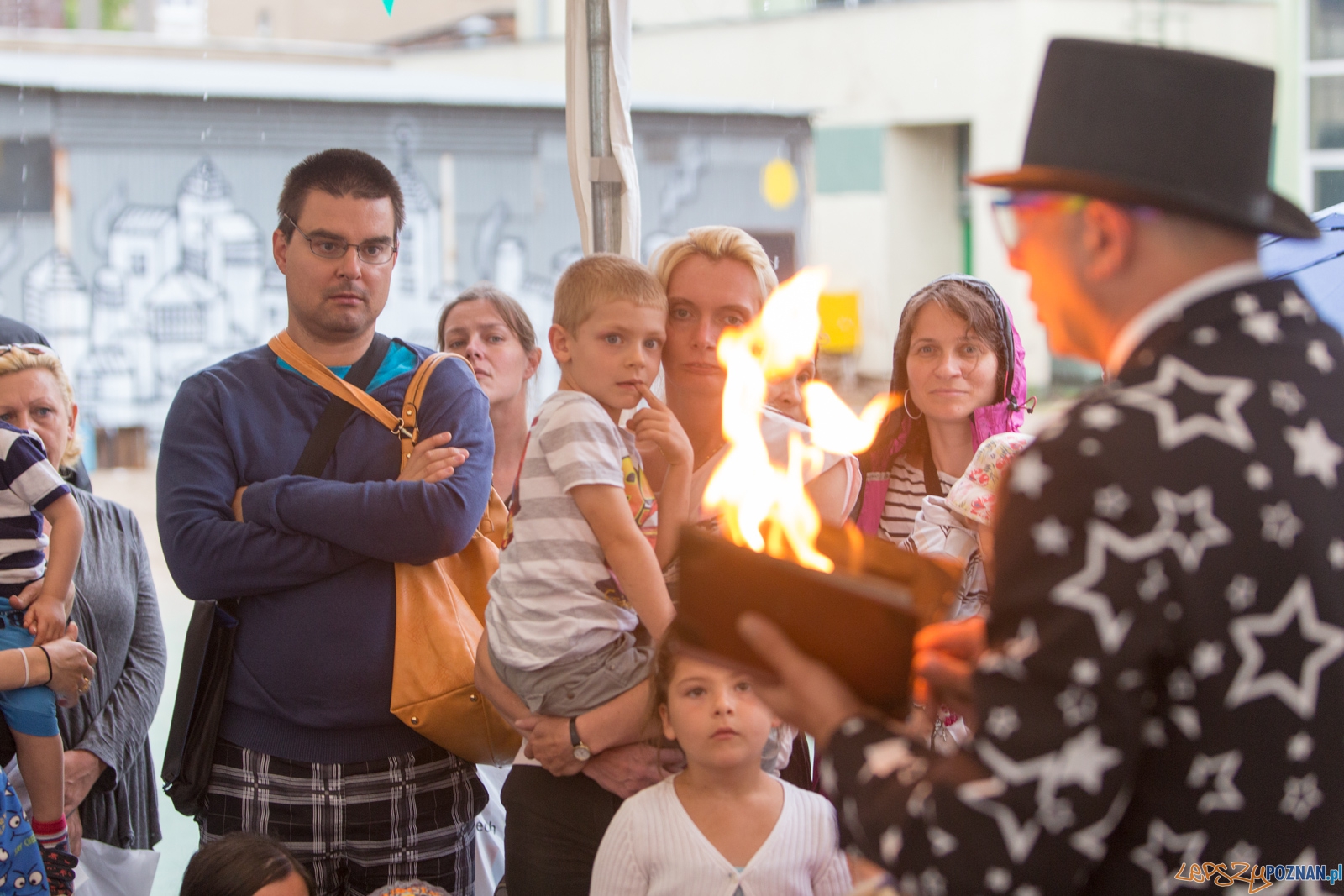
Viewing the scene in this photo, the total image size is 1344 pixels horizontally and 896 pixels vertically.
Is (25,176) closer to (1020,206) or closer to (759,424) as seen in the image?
(759,424)

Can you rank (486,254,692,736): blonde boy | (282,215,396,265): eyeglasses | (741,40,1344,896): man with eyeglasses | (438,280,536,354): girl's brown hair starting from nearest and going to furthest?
(741,40,1344,896): man with eyeglasses → (486,254,692,736): blonde boy → (282,215,396,265): eyeglasses → (438,280,536,354): girl's brown hair

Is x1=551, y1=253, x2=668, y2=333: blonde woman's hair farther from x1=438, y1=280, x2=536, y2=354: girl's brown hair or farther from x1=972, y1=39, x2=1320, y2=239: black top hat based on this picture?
x1=438, y1=280, x2=536, y2=354: girl's brown hair

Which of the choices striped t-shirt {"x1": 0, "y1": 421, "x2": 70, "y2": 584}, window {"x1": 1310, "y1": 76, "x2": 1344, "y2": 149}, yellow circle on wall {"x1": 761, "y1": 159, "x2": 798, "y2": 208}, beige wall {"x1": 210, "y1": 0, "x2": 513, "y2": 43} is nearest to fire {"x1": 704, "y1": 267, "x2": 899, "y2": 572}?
striped t-shirt {"x1": 0, "y1": 421, "x2": 70, "y2": 584}

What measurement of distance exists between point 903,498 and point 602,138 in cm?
130

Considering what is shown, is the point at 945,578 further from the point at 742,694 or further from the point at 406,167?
the point at 406,167

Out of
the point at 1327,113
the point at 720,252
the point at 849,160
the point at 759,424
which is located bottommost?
the point at 759,424

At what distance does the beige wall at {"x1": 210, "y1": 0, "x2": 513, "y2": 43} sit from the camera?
27828 mm

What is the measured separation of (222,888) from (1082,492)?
2094 millimetres

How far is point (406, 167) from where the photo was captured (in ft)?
38.2

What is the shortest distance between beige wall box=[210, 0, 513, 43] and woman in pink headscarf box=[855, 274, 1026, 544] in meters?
27.2

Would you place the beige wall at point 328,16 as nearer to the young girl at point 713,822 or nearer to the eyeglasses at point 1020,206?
the young girl at point 713,822

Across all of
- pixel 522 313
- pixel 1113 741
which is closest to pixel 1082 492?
pixel 1113 741

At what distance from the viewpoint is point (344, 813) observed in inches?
98.8

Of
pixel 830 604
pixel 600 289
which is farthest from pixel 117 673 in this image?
pixel 830 604
